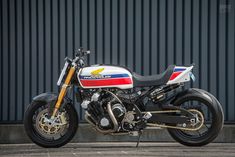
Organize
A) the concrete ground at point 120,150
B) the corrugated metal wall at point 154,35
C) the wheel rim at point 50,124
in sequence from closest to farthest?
the concrete ground at point 120,150 → the wheel rim at point 50,124 → the corrugated metal wall at point 154,35

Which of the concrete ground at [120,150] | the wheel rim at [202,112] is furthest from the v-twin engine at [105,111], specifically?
the wheel rim at [202,112]

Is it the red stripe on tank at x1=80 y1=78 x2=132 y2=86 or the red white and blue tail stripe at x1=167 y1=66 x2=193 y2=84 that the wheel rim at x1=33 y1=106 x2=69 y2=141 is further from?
the red white and blue tail stripe at x1=167 y1=66 x2=193 y2=84

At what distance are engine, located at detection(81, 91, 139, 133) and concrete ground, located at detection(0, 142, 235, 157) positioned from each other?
37 cm

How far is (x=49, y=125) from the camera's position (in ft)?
29.4

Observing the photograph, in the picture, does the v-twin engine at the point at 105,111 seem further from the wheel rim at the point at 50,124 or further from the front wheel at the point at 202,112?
the front wheel at the point at 202,112

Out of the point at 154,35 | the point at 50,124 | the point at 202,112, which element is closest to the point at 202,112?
the point at 202,112

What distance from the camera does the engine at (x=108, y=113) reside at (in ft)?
28.9

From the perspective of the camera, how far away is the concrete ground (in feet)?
28.7

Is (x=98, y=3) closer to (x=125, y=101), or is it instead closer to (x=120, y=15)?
(x=120, y=15)

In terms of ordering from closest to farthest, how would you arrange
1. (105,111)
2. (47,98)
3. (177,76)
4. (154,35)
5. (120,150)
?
(177,76) < (105,111) < (47,98) < (120,150) < (154,35)

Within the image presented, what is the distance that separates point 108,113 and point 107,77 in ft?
1.61

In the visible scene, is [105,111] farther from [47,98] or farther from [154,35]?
[154,35]

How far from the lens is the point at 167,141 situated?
10.7 metres

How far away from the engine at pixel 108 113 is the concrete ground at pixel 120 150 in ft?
1.21
